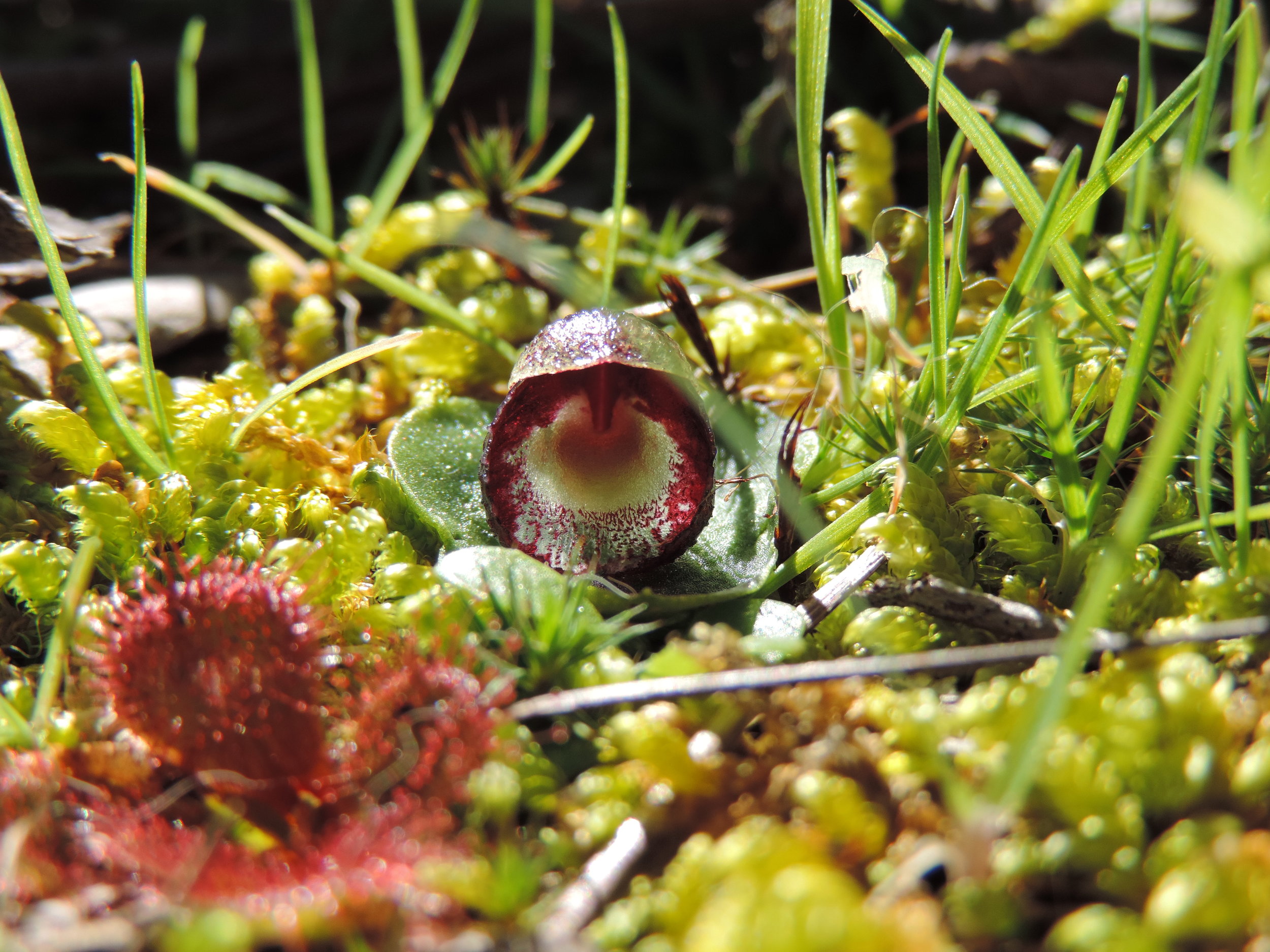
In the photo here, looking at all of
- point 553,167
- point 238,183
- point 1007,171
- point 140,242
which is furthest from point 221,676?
point 238,183

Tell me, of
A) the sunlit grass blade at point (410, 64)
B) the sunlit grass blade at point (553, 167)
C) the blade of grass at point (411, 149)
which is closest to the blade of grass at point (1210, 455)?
the sunlit grass blade at point (553, 167)

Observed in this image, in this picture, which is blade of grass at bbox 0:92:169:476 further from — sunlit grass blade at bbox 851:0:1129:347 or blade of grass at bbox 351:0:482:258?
sunlit grass blade at bbox 851:0:1129:347

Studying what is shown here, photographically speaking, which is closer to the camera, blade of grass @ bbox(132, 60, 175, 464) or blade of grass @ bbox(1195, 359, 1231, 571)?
blade of grass @ bbox(1195, 359, 1231, 571)

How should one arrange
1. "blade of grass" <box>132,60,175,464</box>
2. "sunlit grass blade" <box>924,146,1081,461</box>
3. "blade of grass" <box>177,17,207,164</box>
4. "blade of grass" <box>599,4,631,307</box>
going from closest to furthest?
"sunlit grass blade" <box>924,146,1081,461</box> < "blade of grass" <box>132,60,175,464</box> < "blade of grass" <box>599,4,631,307</box> < "blade of grass" <box>177,17,207,164</box>

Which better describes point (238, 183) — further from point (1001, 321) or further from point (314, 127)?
point (1001, 321)

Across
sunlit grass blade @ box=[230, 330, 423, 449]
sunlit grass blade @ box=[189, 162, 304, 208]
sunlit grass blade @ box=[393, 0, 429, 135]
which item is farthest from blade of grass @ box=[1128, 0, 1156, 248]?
sunlit grass blade @ box=[189, 162, 304, 208]

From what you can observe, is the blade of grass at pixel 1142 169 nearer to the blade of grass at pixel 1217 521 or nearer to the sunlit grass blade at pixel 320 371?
the blade of grass at pixel 1217 521
